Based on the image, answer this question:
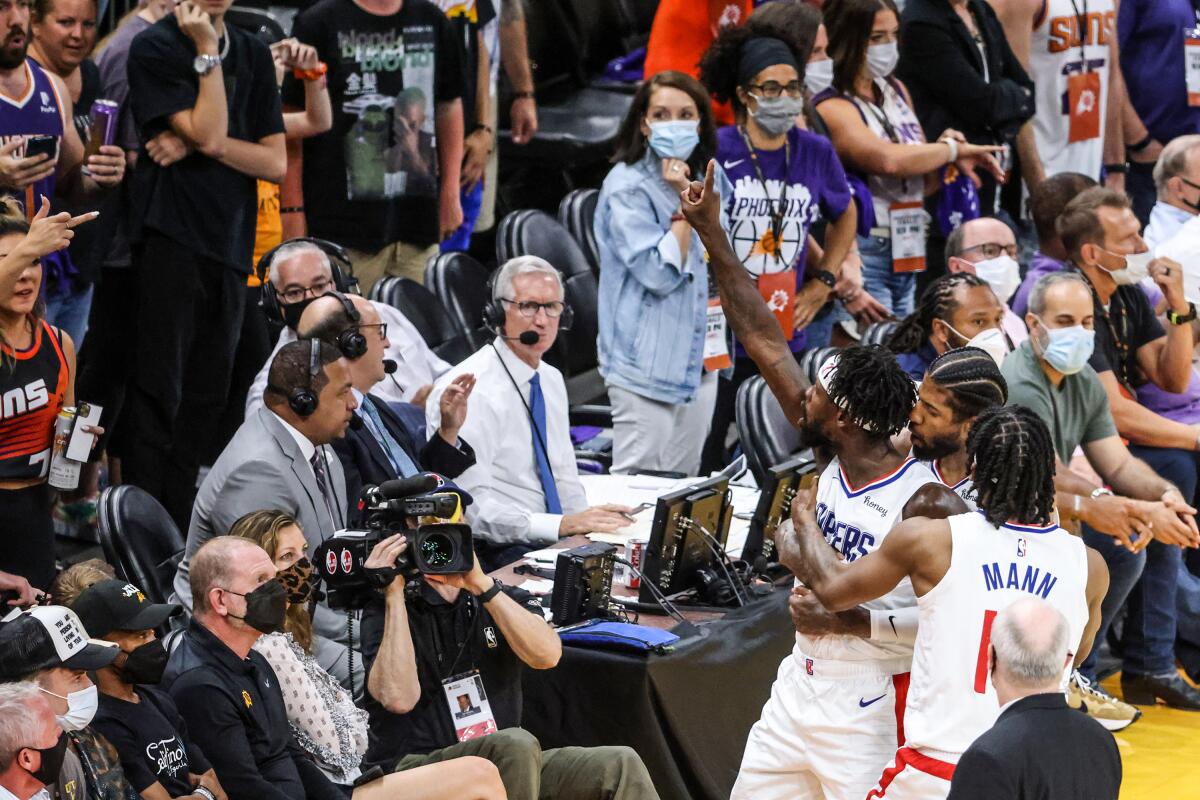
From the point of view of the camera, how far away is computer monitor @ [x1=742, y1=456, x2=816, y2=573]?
5.73m

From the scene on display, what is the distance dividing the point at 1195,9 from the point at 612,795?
7.18m

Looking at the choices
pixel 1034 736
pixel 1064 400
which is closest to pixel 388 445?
pixel 1064 400

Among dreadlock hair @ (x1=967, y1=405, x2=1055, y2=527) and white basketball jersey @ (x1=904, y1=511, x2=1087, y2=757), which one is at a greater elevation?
dreadlock hair @ (x1=967, y1=405, x2=1055, y2=527)

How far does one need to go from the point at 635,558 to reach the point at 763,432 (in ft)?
4.76

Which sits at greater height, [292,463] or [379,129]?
[379,129]

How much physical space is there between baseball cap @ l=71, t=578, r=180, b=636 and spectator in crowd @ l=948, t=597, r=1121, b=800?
1904 millimetres

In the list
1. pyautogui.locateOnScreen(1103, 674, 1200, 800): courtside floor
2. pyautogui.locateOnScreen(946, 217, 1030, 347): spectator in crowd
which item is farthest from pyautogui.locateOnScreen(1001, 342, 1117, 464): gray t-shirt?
pyautogui.locateOnScreen(946, 217, 1030, 347): spectator in crowd

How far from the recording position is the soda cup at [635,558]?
5.66m

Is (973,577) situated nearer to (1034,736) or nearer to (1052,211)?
(1034,736)

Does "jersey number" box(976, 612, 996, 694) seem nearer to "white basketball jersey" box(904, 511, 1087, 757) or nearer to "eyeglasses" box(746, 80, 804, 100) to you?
"white basketball jersey" box(904, 511, 1087, 757)

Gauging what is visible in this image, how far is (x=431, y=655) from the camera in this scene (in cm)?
461

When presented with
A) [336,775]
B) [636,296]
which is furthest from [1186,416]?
[336,775]

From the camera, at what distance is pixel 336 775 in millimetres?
4508

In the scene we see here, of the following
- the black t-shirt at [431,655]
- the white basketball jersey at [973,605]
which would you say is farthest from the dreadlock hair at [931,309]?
the white basketball jersey at [973,605]
